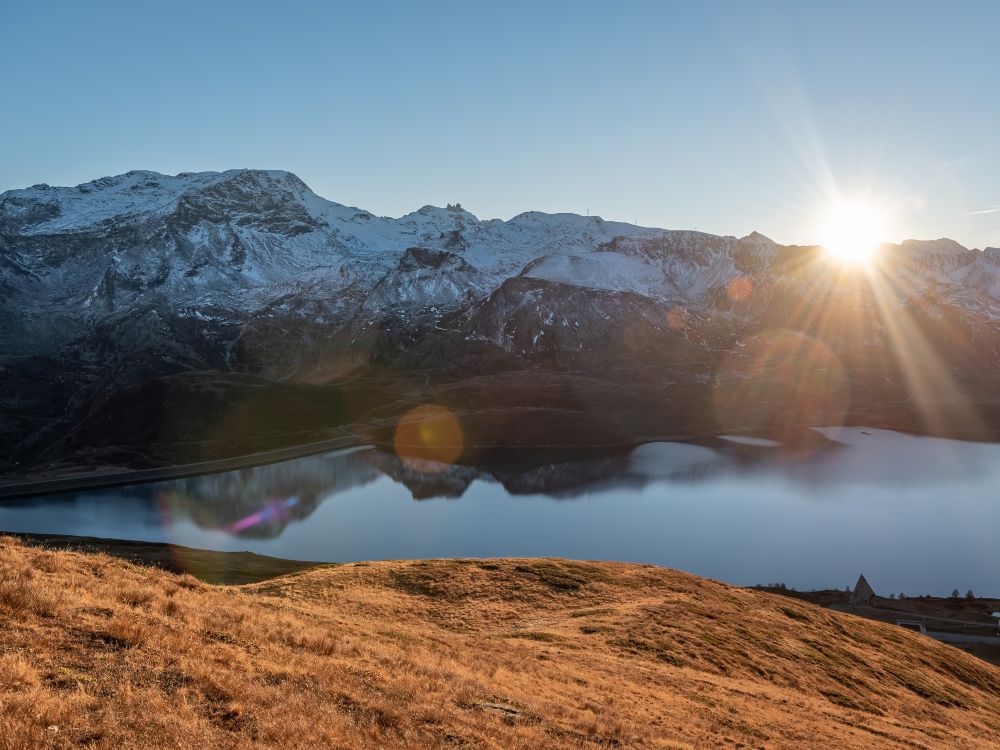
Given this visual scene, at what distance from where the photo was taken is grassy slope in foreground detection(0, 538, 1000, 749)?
40.8 feet

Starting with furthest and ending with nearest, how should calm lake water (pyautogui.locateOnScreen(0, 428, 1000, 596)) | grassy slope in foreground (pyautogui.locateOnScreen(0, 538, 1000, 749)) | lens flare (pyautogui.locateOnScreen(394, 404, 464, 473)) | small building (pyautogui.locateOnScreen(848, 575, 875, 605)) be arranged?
lens flare (pyautogui.locateOnScreen(394, 404, 464, 473)) < calm lake water (pyautogui.locateOnScreen(0, 428, 1000, 596)) < small building (pyautogui.locateOnScreen(848, 575, 875, 605)) < grassy slope in foreground (pyautogui.locateOnScreen(0, 538, 1000, 749))

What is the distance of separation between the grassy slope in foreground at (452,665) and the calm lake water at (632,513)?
1560 inches

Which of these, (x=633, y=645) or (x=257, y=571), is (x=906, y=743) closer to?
(x=633, y=645)

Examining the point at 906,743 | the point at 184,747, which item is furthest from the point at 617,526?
the point at 184,747

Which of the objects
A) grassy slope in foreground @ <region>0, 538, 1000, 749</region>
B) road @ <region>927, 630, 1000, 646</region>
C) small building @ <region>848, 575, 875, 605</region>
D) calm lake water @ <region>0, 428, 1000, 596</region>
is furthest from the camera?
calm lake water @ <region>0, 428, 1000, 596</region>

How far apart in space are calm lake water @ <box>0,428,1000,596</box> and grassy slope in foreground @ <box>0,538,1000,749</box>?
39.6 meters

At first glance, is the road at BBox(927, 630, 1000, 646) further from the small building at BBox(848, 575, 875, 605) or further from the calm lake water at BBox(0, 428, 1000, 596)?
the calm lake water at BBox(0, 428, 1000, 596)

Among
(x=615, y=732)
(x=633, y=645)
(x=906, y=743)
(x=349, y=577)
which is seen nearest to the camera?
(x=615, y=732)

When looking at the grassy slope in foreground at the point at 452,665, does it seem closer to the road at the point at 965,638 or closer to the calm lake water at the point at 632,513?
the road at the point at 965,638

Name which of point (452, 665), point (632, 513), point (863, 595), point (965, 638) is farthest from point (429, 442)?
point (452, 665)

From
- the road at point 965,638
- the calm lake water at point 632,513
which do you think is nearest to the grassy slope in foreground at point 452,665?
the road at point 965,638

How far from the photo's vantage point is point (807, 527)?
95.7 m

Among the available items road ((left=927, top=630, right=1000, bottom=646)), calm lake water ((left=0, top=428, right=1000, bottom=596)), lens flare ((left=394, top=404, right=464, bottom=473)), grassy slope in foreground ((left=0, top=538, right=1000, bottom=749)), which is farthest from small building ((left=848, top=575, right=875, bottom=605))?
lens flare ((left=394, top=404, right=464, bottom=473))

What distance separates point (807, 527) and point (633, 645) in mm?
75649
